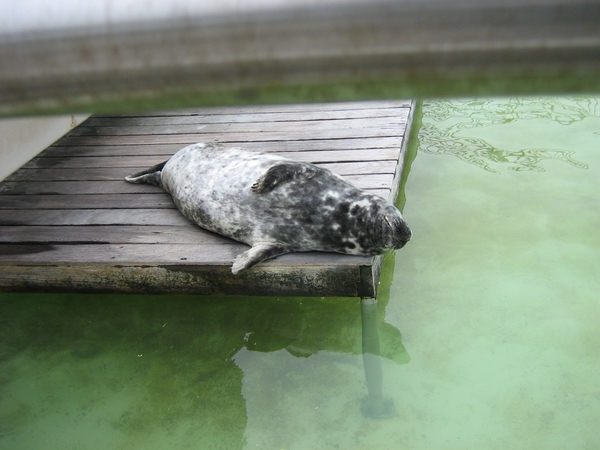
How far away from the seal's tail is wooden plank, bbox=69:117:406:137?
0.75 meters

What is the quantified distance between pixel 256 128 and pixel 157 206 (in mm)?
1236

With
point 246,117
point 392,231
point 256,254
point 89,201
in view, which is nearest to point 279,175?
point 256,254

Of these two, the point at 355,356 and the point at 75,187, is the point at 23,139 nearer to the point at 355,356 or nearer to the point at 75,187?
the point at 75,187

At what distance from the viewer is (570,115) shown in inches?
210

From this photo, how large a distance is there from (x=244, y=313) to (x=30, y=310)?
1294 millimetres

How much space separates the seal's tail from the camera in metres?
3.60

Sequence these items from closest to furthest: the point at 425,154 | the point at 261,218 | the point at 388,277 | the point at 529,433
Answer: the point at 529,433 < the point at 261,218 < the point at 388,277 < the point at 425,154

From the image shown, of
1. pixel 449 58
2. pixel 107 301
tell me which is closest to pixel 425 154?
pixel 107 301

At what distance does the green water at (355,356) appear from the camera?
2572 millimetres

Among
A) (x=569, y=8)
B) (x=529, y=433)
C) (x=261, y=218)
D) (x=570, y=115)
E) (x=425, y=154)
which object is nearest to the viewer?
(x=569, y=8)

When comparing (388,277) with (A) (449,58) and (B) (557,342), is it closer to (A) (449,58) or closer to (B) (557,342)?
(B) (557,342)

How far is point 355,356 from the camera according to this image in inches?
115

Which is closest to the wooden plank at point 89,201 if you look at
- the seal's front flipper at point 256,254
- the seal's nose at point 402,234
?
the seal's front flipper at point 256,254

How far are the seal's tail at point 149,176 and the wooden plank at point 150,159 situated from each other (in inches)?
10.0
